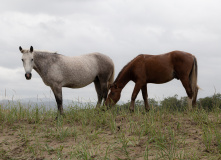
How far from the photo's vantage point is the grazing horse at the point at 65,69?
770cm

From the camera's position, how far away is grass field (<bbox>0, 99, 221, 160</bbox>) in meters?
4.64

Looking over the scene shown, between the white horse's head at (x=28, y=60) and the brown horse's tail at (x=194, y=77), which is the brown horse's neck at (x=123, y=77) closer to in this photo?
the brown horse's tail at (x=194, y=77)

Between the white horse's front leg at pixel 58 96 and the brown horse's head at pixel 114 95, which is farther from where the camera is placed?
the brown horse's head at pixel 114 95

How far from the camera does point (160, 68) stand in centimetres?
809

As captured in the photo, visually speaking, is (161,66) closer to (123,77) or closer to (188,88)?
(188,88)

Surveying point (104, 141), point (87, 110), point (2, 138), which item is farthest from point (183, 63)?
point (2, 138)

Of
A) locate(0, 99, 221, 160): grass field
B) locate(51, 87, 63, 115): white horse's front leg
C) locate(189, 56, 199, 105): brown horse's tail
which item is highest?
locate(189, 56, 199, 105): brown horse's tail

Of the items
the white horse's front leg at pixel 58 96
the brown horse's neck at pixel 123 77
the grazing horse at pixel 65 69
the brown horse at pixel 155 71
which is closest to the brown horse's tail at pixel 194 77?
the brown horse at pixel 155 71

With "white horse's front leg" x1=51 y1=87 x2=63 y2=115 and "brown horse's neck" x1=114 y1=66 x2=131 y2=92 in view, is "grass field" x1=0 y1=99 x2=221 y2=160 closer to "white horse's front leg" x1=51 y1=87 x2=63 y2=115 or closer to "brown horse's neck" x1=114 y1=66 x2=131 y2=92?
"white horse's front leg" x1=51 y1=87 x2=63 y2=115

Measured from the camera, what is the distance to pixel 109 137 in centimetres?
543

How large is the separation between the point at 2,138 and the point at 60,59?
301cm

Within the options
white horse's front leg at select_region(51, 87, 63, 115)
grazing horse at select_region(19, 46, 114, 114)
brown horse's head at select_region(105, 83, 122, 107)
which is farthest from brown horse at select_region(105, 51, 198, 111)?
white horse's front leg at select_region(51, 87, 63, 115)

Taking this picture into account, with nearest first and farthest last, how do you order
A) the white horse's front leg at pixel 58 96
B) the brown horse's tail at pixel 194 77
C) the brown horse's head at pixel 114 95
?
the white horse's front leg at pixel 58 96 → the brown horse's head at pixel 114 95 → the brown horse's tail at pixel 194 77

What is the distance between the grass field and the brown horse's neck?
3.92 ft
